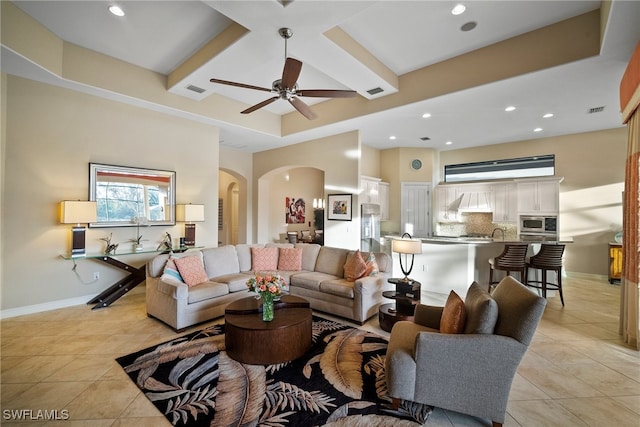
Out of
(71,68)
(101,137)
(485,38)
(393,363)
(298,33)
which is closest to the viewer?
(393,363)

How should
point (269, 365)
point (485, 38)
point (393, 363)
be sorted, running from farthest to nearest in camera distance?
point (485, 38) → point (269, 365) → point (393, 363)

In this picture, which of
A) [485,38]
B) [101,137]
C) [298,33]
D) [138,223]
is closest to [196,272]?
[138,223]

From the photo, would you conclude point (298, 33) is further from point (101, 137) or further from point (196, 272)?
point (101, 137)

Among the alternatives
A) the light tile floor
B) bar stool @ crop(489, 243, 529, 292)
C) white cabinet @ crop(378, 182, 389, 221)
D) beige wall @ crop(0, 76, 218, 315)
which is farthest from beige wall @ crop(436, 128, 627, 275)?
beige wall @ crop(0, 76, 218, 315)

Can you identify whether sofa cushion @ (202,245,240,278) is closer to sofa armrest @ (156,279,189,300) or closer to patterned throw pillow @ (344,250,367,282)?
sofa armrest @ (156,279,189,300)

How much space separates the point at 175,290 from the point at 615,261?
27.8 ft

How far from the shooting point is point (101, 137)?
4.62 meters

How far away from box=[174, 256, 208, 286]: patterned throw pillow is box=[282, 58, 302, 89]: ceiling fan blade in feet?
9.16

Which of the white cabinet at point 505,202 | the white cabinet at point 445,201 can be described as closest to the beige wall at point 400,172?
the white cabinet at point 445,201

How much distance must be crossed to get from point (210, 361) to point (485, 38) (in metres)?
Answer: 5.17

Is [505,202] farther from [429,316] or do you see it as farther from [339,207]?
[429,316]

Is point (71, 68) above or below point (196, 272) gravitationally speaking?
above

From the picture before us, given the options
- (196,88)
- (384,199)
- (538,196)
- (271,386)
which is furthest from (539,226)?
(196,88)

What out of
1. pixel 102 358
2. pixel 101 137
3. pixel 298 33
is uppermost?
pixel 298 33
